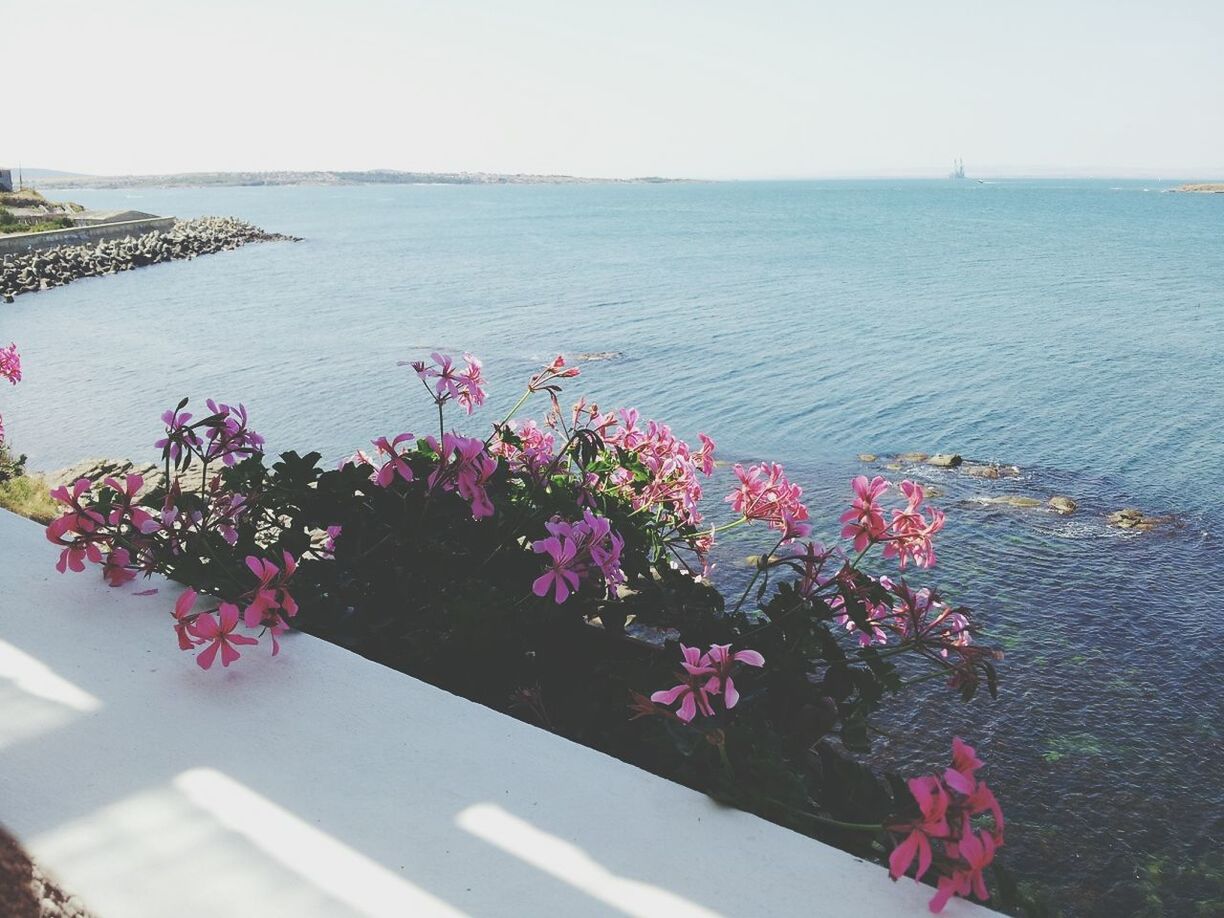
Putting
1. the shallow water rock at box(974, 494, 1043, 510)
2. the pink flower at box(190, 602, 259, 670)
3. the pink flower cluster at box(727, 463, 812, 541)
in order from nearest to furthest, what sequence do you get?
the pink flower at box(190, 602, 259, 670) → the pink flower cluster at box(727, 463, 812, 541) → the shallow water rock at box(974, 494, 1043, 510)

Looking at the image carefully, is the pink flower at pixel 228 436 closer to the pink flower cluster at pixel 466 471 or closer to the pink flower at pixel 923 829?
the pink flower cluster at pixel 466 471

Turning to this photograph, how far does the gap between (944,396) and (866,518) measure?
48.3 ft

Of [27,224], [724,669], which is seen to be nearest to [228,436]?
[724,669]

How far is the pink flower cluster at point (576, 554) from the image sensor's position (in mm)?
2322

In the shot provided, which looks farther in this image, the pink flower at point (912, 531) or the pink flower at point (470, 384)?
the pink flower at point (470, 384)

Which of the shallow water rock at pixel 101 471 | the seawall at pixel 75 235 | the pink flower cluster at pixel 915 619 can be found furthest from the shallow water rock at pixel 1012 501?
the seawall at pixel 75 235

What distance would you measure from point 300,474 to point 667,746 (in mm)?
1362

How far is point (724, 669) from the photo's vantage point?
1.86 meters

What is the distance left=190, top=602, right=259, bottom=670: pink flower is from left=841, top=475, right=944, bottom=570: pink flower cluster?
A: 133cm

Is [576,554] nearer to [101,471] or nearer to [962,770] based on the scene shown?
[962,770]

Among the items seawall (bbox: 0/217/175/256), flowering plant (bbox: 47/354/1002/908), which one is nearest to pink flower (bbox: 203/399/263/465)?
flowering plant (bbox: 47/354/1002/908)

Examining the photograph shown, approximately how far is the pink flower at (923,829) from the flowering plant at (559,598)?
21 cm

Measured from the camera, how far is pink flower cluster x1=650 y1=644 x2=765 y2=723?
5.93 feet

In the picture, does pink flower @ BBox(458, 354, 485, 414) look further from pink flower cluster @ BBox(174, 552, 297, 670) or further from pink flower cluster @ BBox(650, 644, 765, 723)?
pink flower cluster @ BBox(650, 644, 765, 723)
